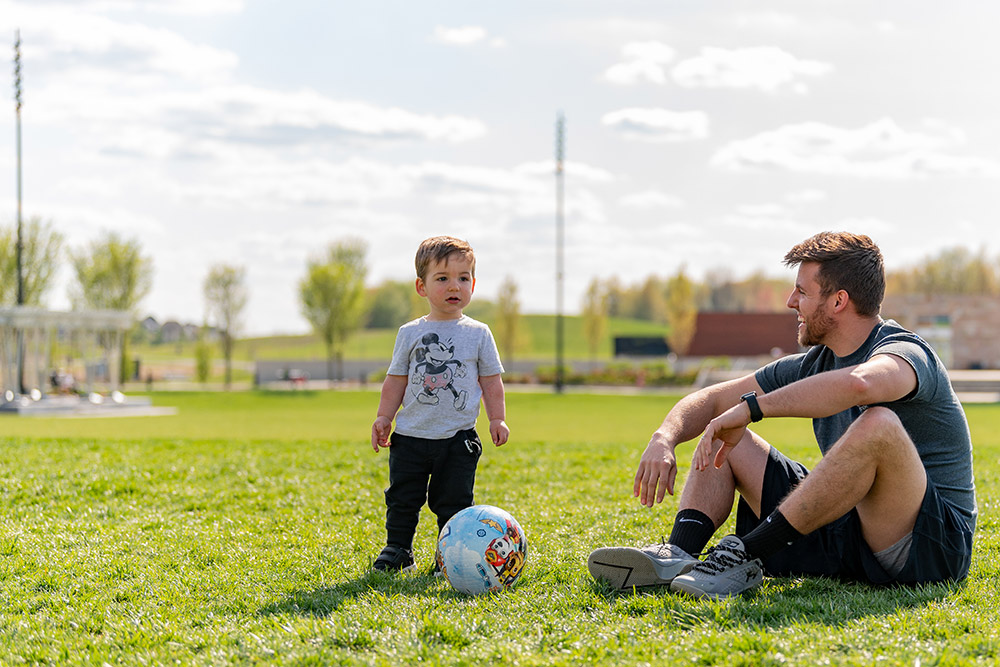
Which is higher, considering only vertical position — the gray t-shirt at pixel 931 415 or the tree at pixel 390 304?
the tree at pixel 390 304

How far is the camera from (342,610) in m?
4.27

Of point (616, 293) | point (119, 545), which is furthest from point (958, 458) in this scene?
point (616, 293)

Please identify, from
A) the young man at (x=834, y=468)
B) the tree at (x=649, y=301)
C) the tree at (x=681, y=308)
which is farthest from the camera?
the tree at (x=649, y=301)

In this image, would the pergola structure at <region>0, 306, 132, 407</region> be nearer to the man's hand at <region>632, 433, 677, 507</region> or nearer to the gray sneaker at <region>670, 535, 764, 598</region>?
the man's hand at <region>632, 433, 677, 507</region>

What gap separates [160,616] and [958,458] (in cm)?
359

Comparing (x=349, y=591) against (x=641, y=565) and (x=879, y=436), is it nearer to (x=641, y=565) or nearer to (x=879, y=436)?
(x=641, y=565)

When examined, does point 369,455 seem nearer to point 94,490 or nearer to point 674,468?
point 94,490

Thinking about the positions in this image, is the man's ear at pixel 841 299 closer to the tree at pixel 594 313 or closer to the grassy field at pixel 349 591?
the grassy field at pixel 349 591

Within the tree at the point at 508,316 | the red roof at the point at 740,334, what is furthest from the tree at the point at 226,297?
the red roof at the point at 740,334

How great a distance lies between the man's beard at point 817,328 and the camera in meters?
4.36

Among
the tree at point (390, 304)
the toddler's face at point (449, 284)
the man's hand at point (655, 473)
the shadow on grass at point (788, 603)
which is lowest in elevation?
the shadow on grass at point (788, 603)

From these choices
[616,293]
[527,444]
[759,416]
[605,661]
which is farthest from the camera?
[616,293]

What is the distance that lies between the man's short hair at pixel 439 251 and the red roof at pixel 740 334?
60513 mm

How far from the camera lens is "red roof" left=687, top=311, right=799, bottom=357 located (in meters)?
64.8
